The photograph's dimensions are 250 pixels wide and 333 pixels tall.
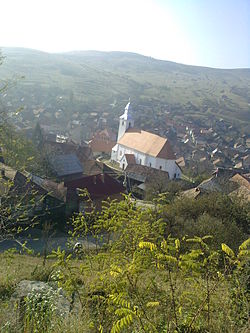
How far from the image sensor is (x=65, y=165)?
3375cm

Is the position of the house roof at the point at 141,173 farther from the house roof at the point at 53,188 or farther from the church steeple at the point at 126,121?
the house roof at the point at 53,188

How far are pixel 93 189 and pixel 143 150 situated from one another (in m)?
24.1

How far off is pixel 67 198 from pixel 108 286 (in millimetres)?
21630

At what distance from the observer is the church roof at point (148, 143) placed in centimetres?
4800

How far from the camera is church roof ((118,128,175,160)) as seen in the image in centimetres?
4800

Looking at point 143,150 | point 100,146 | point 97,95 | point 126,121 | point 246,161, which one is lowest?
point 97,95

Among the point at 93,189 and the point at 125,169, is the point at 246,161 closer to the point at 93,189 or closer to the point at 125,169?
the point at 125,169

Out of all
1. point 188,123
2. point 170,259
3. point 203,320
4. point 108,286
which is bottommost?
point 188,123

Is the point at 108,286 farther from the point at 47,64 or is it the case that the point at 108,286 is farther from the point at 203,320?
the point at 47,64

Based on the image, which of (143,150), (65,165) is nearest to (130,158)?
(143,150)

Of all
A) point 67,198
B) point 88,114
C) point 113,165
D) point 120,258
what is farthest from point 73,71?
point 120,258

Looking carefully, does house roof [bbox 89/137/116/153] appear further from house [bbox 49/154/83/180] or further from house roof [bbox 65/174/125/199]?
house roof [bbox 65/174/125/199]

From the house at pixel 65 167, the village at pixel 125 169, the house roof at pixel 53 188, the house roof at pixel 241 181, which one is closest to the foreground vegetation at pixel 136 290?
the village at pixel 125 169

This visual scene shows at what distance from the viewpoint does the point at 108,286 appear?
4.39 m
